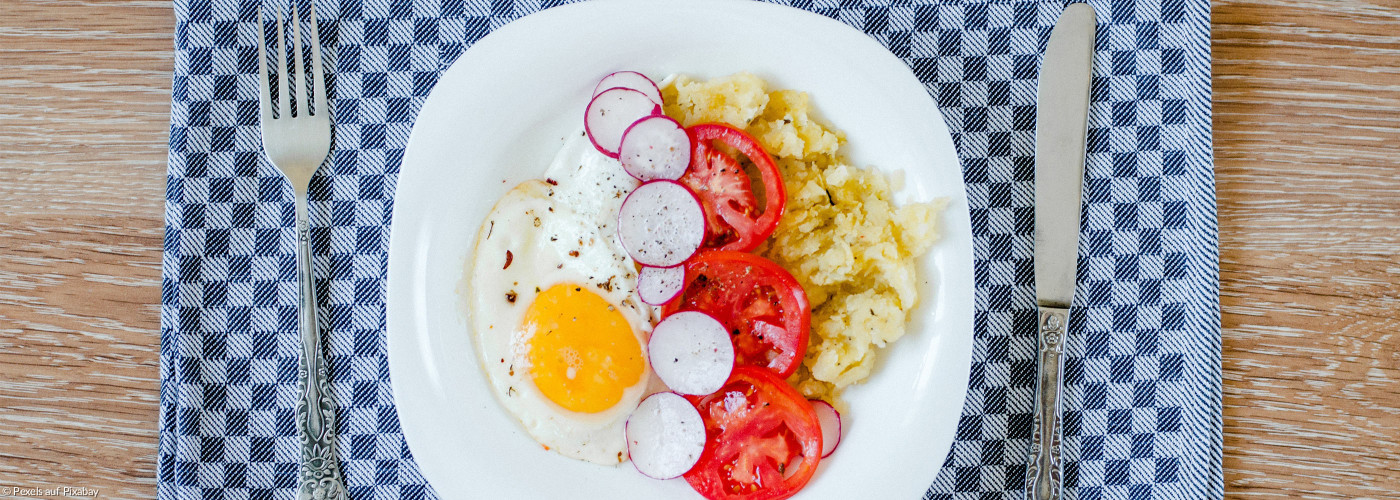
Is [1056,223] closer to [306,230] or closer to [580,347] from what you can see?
[580,347]

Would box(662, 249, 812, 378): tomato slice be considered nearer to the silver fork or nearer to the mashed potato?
the mashed potato

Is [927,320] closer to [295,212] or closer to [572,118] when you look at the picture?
[572,118]

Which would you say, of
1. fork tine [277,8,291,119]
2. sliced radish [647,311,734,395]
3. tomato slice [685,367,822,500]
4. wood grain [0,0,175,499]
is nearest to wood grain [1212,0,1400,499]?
tomato slice [685,367,822,500]

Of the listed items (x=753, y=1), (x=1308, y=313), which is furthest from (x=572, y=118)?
(x=1308, y=313)

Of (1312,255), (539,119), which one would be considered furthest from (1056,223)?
(539,119)

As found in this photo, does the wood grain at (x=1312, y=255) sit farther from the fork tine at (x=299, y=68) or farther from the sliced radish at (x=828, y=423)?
the fork tine at (x=299, y=68)

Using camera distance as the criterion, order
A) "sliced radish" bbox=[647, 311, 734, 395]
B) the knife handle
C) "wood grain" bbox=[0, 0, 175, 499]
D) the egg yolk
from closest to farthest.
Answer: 1. "sliced radish" bbox=[647, 311, 734, 395]
2. the egg yolk
3. the knife handle
4. "wood grain" bbox=[0, 0, 175, 499]

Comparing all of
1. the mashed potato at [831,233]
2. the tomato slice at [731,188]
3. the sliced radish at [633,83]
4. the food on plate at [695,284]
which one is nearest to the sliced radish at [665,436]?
the food on plate at [695,284]
